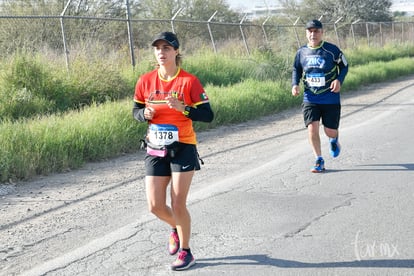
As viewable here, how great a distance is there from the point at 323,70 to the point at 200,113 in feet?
13.0

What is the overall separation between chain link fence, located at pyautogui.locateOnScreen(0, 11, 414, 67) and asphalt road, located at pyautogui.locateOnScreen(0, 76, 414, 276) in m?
5.58

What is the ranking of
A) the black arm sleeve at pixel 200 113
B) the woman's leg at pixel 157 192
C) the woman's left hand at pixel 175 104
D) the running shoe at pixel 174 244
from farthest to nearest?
the running shoe at pixel 174 244 < the woman's leg at pixel 157 192 < the black arm sleeve at pixel 200 113 < the woman's left hand at pixel 175 104

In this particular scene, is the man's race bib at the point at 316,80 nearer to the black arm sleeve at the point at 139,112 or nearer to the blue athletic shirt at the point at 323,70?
the blue athletic shirt at the point at 323,70

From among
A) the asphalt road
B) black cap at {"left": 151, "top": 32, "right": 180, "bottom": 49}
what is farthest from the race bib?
the asphalt road


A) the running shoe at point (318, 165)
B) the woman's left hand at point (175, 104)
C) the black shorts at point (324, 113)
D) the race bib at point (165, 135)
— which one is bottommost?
the running shoe at point (318, 165)

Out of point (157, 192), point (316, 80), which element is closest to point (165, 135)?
point (157, 192)

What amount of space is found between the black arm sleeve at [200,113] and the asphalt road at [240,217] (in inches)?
43.5

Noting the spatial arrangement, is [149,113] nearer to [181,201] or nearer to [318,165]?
[181,201]

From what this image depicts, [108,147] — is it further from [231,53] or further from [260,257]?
[231,53]

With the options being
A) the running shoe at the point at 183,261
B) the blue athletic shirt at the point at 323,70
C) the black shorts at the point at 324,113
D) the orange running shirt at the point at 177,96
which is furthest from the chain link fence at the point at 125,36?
the running shoe at the point at 183,261

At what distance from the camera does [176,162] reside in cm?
491

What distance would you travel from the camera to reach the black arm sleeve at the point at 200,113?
4828 mm

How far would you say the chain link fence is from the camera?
14539 millimetres

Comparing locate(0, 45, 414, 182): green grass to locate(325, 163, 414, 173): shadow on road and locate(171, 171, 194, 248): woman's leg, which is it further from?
locate(171, 171, 194, 248): woman's leg
